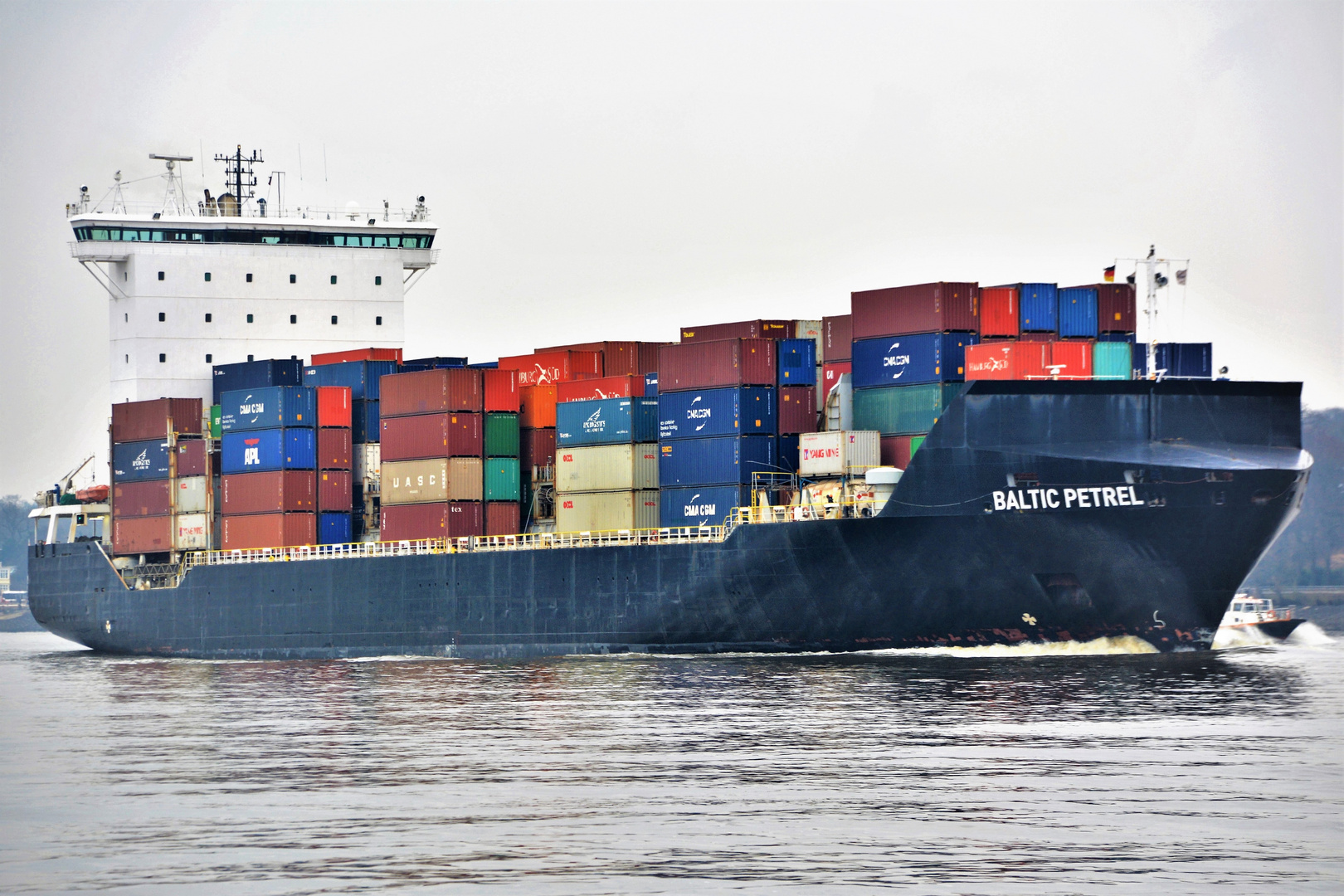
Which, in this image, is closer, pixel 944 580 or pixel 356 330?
pixel 944 580

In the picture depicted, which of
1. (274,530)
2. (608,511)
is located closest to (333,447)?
(274,530)

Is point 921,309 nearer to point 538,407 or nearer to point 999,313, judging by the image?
point 999,313

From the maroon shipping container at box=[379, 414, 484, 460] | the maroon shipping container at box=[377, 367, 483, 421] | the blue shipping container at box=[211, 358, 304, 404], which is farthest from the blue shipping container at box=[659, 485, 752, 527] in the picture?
the blue shipping container at box=[211, 358, 304, 404]

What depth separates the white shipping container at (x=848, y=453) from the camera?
120 feet

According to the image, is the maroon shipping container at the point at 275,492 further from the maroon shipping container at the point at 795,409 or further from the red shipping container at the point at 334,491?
the maroon shipping container at the point at 795,409

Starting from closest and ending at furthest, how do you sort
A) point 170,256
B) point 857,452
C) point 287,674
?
point 857,452, point 287,674, point 170,256

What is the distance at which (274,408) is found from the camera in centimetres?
4756

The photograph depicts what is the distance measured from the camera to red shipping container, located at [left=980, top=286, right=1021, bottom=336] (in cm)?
3641

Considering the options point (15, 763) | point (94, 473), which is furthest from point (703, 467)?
Result: point (94, 473)

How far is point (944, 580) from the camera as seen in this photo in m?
34.9

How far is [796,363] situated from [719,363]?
6.07 ft

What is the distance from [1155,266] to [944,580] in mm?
8472

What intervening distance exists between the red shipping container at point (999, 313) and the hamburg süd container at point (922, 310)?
0.16 metres

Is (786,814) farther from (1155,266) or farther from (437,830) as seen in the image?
(1155,266)
